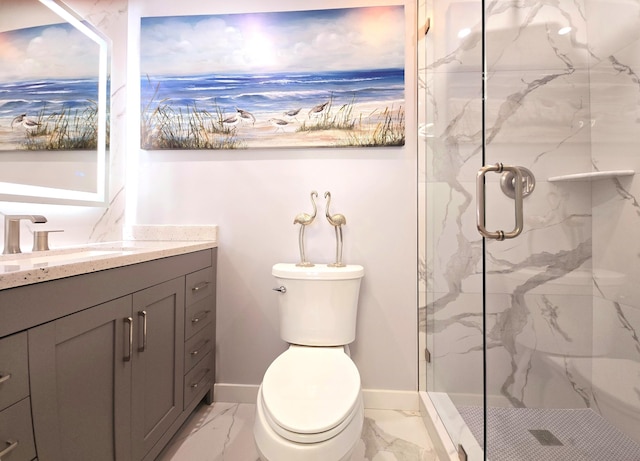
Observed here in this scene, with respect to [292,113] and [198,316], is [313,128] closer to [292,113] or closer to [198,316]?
[292,113]

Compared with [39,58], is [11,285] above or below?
below

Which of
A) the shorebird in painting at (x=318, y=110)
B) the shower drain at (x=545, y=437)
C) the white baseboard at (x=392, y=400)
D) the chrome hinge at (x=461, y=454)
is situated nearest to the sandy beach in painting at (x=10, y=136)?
the shorebird in painting at (x=318, y=110)

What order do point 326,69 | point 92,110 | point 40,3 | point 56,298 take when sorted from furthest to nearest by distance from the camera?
point 326,69, point 92,110, point 40,3, point 56,298

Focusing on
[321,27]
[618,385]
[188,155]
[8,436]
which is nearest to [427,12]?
[321,27]

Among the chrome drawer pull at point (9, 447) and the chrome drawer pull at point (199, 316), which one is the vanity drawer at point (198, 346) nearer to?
the chrome drawer pull at point (199, 316)

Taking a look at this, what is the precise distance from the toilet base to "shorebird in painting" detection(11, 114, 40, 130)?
145 centimetres

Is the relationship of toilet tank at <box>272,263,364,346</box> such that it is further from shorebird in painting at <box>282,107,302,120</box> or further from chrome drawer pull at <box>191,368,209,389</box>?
shorebird in painting at <box>282,107,302,120</box>

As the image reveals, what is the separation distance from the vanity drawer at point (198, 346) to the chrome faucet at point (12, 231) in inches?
28.2

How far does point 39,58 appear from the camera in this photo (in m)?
1.33

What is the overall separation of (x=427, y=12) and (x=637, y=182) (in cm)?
121

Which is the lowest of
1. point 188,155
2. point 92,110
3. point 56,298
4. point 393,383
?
point 393,383

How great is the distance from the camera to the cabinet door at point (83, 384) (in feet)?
2.40

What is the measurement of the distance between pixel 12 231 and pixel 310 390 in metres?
1.17

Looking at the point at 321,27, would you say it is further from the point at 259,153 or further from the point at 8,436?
the point at 8,436
